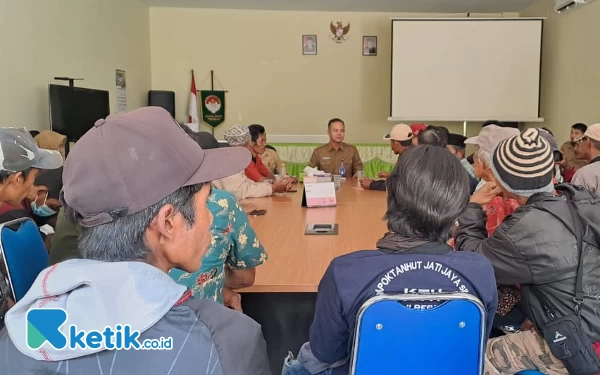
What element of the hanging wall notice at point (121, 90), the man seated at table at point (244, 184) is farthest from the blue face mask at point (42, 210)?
the hanging wall notice at point (121, 90)

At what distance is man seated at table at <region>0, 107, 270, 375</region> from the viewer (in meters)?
0.72

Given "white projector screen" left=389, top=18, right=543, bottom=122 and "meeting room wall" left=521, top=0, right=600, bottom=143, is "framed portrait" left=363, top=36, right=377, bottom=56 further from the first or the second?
"meeting room wall" left=521, top=0, right=600, bottom=143

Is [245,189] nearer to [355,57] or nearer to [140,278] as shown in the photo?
[140,278]

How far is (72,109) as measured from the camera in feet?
16.1

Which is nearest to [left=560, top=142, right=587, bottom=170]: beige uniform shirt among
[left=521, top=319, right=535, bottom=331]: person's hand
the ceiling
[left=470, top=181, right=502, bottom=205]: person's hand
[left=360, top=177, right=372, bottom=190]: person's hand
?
[left=360, top=177, right=372, bottom=190]: person's hand

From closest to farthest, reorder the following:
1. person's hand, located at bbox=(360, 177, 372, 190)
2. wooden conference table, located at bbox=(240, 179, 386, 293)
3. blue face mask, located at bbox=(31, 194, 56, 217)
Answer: wooden conference table, located at bbox=(240, 179, 386, 293), blue face mask, located at bbox=(31, 194, 56, 217), person's hand, located at bbox=(360, 177, 372, 190)

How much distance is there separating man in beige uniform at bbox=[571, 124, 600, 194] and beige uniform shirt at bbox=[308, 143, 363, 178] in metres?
2.29

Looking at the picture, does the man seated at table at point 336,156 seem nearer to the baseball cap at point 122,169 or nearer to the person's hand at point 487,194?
the person's hand at point 487,194

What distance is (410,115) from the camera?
6996 mm

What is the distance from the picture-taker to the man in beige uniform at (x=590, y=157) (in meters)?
2.93

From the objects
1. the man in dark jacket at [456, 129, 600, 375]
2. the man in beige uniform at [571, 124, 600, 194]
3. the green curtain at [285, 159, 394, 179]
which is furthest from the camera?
the green curtain at [285, 159, 394, 179]

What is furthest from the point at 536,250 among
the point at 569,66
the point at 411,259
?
the point at 569,66

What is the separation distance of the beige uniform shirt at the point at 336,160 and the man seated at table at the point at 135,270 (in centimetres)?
463

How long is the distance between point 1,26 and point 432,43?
493cm
